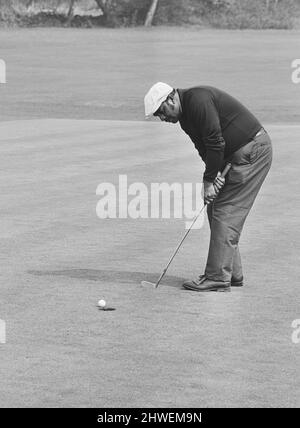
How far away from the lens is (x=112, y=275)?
10633 mm

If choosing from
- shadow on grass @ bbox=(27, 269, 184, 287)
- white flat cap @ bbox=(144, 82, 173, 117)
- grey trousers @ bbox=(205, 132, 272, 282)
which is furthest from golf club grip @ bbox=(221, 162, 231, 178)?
shadow on grass @ bbox=(27, 269, 184, 287)

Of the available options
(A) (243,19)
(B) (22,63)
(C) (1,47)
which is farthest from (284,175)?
(A) (243,19)

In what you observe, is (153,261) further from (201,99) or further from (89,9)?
(89,9)

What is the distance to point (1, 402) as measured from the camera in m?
6.90

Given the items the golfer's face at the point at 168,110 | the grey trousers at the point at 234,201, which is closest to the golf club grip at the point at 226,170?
the grey trousers at the point at 234,201

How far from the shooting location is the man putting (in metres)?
9.41

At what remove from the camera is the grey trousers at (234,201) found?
9.84 m

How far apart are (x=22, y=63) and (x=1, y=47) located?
861 cm

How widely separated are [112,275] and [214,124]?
1911mm

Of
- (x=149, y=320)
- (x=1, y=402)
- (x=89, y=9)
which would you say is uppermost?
(x=1, y=402)

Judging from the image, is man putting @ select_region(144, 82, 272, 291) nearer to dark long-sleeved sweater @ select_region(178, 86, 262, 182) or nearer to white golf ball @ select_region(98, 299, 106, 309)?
dark long-sleeved sweater @ select_region(178, 86, 262, 182)

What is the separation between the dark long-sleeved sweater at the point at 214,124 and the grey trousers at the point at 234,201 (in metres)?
0.11

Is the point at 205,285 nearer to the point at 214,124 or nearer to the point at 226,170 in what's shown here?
the point at 226,170

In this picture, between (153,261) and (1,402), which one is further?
(153,261)
